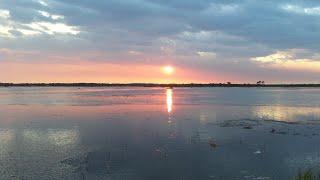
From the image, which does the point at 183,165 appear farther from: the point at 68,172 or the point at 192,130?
the point at 192,130

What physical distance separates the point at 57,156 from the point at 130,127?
11677 mm

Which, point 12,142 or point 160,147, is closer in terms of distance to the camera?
point 160,147

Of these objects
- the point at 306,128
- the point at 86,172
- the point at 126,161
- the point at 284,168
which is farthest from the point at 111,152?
the point at 306,128

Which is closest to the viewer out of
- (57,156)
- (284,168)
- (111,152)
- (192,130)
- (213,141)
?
(284,168)

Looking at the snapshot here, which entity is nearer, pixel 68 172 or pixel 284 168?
pixel 68 172

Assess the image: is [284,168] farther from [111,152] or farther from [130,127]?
[130,127]

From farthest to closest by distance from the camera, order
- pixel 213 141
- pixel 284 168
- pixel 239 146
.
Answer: pixel 213 141 < pixel 239 146 < pixel 284 168

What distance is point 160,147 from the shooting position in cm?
2214

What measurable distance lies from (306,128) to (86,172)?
19.5 metres

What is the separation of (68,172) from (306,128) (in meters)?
20.0

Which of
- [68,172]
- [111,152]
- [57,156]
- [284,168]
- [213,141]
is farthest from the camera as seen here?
[213,141]

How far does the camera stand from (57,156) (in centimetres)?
1959

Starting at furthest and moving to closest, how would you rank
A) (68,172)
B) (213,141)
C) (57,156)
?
(213,141), (57,156), (68,172)

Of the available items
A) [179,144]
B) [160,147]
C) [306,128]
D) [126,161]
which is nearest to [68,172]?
[126,161]
